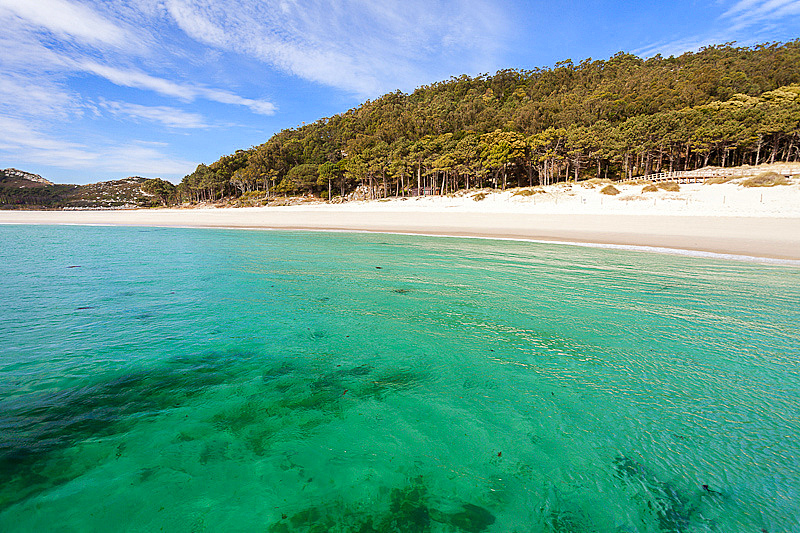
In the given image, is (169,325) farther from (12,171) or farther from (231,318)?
(12,171)

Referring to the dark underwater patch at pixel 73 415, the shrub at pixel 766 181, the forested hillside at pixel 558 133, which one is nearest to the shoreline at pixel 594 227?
the shrub at pixel 766 181

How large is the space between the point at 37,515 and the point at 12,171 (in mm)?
234869

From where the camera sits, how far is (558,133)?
177 ft

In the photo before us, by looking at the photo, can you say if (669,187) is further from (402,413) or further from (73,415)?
(73,415)

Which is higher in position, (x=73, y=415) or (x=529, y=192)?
(x=529, y=192)

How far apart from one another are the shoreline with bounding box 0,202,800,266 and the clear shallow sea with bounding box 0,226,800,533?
872 centimetres

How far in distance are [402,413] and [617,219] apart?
24.2 m

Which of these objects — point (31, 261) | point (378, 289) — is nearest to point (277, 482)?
point (378, 289)

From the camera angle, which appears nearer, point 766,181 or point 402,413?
point 402,413

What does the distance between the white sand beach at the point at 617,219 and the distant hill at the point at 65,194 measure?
3739 inches

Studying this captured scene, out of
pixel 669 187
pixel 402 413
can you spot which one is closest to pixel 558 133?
pixel 669 187

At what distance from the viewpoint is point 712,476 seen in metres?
2.52

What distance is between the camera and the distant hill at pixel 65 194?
107938mm

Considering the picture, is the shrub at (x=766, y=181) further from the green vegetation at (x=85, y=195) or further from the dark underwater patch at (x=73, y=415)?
the green vegetation at (x=85, y=195)
